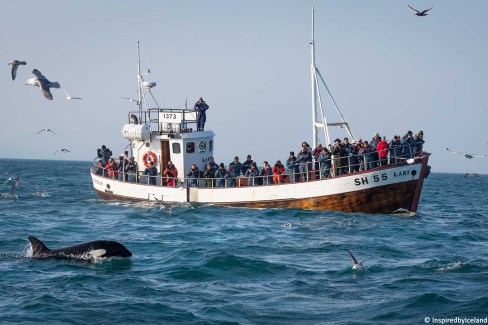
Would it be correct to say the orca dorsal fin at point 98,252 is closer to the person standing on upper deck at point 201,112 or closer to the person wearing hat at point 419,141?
the person wearing hat at point 419,141

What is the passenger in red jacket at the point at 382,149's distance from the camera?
34094 millimetres

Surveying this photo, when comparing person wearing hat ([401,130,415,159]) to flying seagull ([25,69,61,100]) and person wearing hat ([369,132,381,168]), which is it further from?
flying seagull ([25,69,61,100])

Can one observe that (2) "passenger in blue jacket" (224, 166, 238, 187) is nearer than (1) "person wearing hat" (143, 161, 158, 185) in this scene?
Yes

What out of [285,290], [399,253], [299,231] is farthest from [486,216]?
[285,290]

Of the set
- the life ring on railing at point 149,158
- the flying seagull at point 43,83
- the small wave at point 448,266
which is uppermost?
the flying seagull at point 43,83

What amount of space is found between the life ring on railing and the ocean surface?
951cm

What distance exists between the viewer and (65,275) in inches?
750

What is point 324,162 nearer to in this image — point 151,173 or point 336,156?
point 336,156

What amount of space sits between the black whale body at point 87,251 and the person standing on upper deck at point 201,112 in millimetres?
20506

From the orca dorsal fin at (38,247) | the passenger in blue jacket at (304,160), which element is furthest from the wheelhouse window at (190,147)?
the orca dorsal fin at (38,247)

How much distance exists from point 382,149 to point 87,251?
1773 centimetres

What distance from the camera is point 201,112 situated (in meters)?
41.8

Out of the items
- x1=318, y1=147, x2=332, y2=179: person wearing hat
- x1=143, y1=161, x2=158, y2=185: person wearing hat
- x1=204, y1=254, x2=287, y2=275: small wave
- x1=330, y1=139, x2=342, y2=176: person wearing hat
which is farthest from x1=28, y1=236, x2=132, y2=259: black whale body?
x1=143, y1=161, x2=158, y2=185: person wearing hat

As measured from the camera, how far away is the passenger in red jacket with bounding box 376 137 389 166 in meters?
34.1
